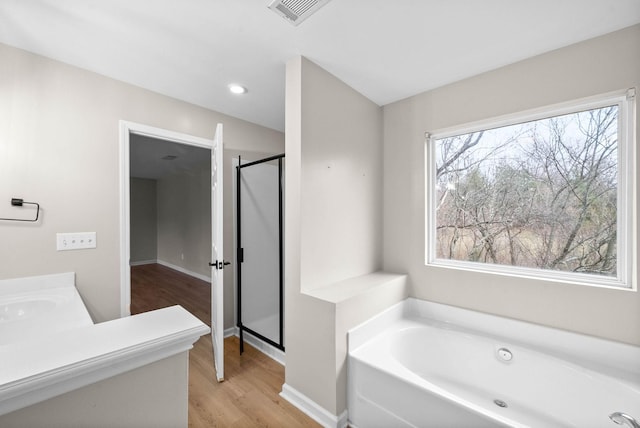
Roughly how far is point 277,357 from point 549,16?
308cm

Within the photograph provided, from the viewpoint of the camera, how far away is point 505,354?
1.82 meters

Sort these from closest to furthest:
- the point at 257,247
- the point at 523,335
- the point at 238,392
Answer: the point at 523,335
the point at 238,392
the point at 257,247

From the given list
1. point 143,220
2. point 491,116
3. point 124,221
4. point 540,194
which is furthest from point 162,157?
point 540,194

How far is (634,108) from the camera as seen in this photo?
5.16ft

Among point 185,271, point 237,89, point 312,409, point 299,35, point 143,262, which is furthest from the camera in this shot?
point 143,262

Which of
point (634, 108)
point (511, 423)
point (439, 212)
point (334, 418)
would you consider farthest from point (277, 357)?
point (634, 108)

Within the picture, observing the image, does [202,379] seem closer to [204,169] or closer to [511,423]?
[511,423]

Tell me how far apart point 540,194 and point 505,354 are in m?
1.14

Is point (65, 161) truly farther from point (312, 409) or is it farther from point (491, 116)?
point (491, 116)

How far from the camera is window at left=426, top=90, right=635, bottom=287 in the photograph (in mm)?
1676

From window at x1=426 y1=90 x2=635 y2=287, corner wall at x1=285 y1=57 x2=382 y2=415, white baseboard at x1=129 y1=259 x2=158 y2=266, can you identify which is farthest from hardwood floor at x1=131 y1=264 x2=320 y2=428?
white baseboard at x1=129 y1=259 x2=158 y2=266

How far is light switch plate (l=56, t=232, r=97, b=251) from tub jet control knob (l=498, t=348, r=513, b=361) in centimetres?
299

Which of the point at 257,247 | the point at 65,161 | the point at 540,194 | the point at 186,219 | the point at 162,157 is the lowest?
the point at 257,247

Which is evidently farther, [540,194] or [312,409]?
[540,194]
